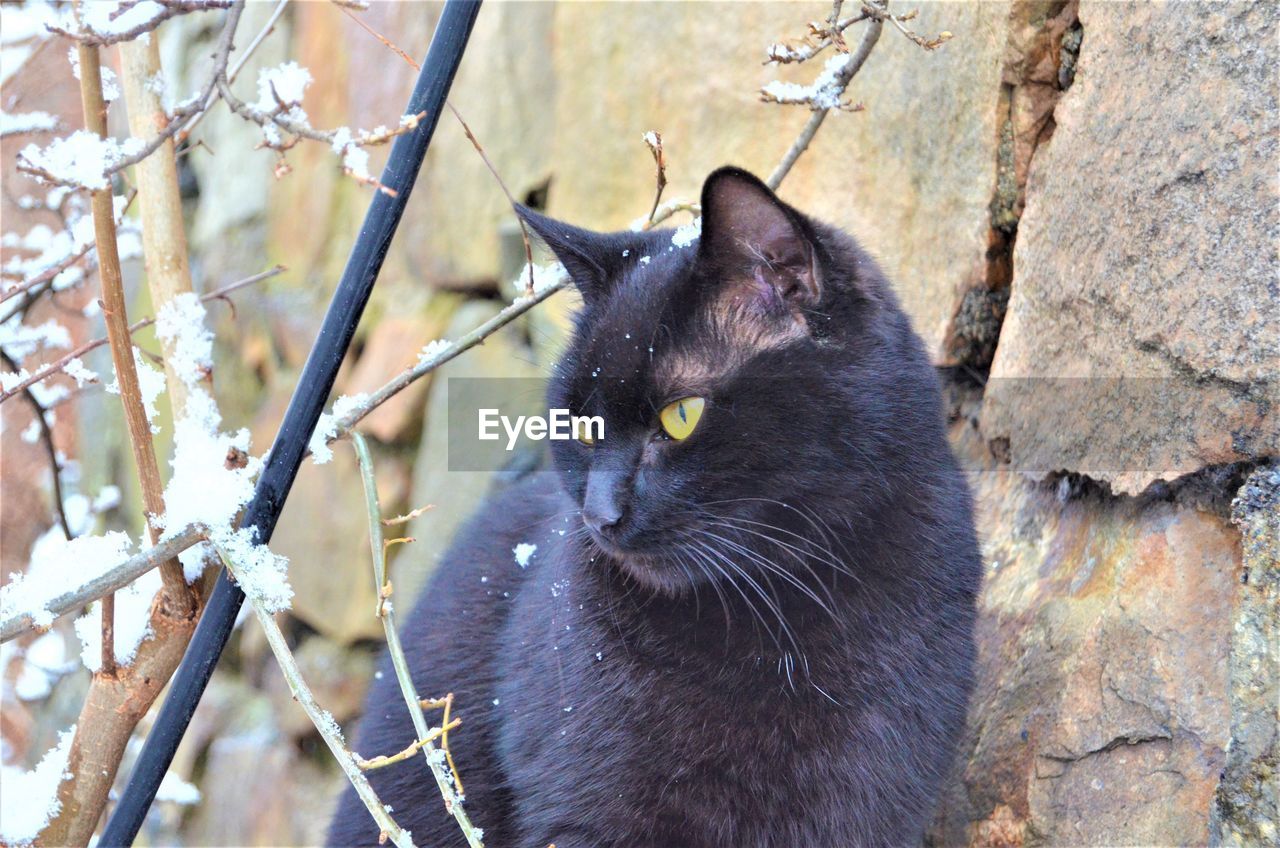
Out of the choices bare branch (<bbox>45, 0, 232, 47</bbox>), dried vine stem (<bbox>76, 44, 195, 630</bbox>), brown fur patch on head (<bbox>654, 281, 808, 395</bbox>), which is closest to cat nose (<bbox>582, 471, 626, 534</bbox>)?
brown fur patch on head (<bbox>654, 281, 808, 395</bbox>)

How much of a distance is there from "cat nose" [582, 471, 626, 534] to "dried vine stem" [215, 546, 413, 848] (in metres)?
0.33

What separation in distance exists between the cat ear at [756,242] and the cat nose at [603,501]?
0.84 feet

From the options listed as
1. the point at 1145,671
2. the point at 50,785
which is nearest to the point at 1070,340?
the point at 1145,671

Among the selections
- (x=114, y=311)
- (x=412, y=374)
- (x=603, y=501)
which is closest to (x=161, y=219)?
(x=114, y=311)

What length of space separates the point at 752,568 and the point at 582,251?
0.43 m

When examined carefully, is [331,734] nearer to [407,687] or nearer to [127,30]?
[407,687]

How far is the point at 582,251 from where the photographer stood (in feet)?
4.18

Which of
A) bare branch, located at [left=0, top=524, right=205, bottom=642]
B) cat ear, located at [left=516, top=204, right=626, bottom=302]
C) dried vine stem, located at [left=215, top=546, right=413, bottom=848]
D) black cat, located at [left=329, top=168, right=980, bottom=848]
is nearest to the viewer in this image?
dried vine stem, located at [left=215, top=546, right=413, bottom=848]

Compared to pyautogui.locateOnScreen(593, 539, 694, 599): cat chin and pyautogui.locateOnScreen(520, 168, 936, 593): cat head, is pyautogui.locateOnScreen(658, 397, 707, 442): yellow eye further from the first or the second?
pyautogui.locateOnScreen(593, 539, 694, 599): cat chin

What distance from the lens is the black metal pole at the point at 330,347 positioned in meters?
1.08

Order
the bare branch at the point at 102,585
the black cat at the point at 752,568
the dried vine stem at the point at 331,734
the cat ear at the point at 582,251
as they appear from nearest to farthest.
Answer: the dried vine stem at the point at 331,734 → the bare branch at the point at 102,585 → the black cat at the point at 752,568 → the cat ear at the point at 582,251

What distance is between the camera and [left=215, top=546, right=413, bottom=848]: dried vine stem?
35.5 inches

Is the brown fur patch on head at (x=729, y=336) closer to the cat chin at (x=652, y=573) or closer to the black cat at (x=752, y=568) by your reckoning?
the black cat at (x=752, y=568)

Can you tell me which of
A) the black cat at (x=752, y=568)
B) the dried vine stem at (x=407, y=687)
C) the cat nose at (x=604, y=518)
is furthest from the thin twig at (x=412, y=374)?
the cat nose at (x=604, y=518)
